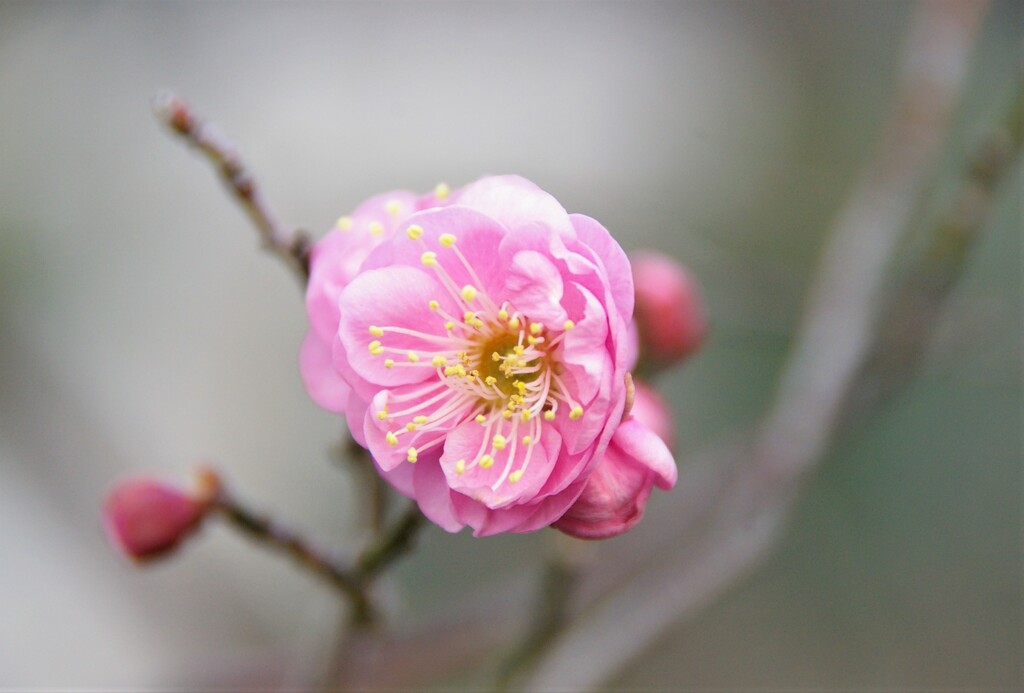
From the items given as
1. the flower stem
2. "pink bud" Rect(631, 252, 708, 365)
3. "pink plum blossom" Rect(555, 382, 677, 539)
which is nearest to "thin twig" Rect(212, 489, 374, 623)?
the flower stem

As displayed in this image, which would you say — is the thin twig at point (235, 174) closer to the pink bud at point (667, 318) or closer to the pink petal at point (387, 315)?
the pink petal at point (387, 315)

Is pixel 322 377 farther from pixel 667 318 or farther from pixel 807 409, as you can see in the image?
pixel 807 409

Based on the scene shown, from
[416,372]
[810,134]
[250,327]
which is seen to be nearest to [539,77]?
[810,134]

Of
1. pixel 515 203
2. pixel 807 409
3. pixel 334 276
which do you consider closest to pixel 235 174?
pixel 334 276

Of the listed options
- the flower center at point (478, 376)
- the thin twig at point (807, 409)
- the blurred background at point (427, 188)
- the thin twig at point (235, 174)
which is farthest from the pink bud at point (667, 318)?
the blurred background at point (427, 188)

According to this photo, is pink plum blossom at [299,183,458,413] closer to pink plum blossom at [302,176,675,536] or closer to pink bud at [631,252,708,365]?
pink plum blossom at [302,176,675,536]
